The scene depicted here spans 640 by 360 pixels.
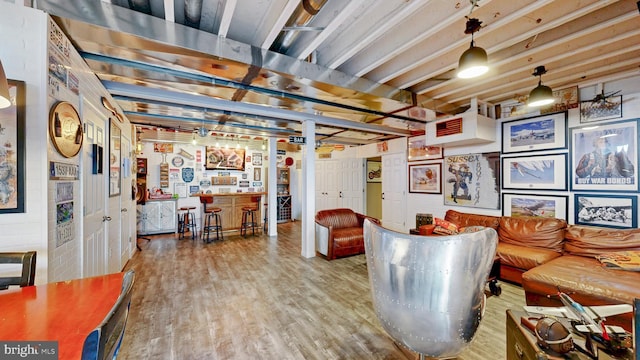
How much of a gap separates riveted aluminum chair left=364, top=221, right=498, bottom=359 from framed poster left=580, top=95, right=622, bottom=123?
3791 mm

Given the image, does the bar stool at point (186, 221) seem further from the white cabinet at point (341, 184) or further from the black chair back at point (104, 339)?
the black chair back at point (104, 339)

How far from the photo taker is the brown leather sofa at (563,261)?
2.31 m

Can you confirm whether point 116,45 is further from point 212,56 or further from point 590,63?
point 590,63

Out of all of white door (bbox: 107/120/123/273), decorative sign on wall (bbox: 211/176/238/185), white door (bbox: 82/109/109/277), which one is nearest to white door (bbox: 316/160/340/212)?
decorative sign on wall (bbox: 211/176/238/185)

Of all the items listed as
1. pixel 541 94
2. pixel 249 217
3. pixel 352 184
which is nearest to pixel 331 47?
pixel 541 94

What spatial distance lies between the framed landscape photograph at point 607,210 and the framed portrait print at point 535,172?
320mm

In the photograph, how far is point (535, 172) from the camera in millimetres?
4094

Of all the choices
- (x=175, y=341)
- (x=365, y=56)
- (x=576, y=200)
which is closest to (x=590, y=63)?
(x=576, y=200)

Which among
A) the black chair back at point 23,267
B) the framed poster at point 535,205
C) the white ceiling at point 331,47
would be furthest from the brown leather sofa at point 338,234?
the black chair back at point 23,267

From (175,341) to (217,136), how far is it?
572 cm

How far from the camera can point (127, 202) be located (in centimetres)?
430

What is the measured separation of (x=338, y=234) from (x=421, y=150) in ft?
10.0

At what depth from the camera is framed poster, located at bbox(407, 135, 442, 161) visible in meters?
5.62

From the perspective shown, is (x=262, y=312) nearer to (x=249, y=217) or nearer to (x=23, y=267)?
(x=23, y=267)
